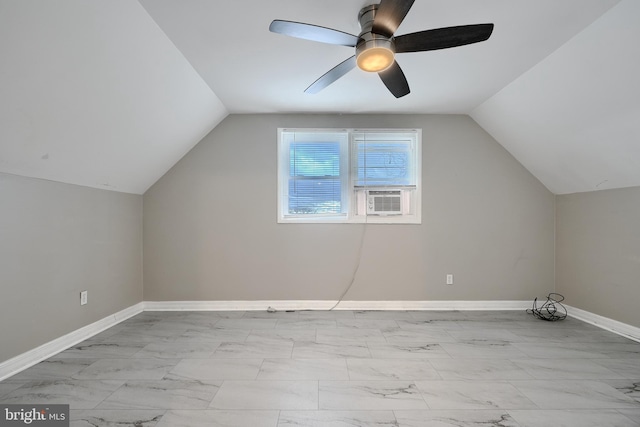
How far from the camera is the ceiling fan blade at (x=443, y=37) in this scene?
1.65 meters

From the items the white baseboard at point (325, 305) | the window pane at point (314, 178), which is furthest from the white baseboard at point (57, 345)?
the window pane at point (314, 178)

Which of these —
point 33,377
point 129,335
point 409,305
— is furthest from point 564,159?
point 33,377

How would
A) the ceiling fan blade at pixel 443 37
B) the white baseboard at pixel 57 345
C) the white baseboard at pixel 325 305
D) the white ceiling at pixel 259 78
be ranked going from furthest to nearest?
the white baseboard at pixel 325 305, the white baseboard at pixel 57 345, the white ceiling at pixel 259 78, the ceiling fan blade at pixel 443 37

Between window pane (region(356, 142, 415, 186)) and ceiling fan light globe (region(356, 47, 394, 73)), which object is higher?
ceiling fan light globe (region(356, 47, 394, 73))

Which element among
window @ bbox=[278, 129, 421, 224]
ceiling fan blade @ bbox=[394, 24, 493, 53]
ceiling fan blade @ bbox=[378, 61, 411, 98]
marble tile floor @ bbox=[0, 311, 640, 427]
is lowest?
marble tile floor @ bbox=[0, 311, 640, 427]

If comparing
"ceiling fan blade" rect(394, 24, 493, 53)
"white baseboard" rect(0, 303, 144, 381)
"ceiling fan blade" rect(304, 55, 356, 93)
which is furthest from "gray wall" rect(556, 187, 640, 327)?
"white baseboard" rect(0, 303, 144, 381)

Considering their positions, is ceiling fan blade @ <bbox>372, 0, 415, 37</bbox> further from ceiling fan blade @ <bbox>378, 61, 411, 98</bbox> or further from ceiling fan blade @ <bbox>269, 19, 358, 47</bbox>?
ceiling fan blade @ <bbox>378, 61, 411, 98</bbox>

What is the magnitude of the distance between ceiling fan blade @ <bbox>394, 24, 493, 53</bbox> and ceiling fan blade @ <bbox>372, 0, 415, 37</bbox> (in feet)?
0.32

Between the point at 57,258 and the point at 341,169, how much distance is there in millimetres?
2829

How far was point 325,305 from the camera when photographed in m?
3.62

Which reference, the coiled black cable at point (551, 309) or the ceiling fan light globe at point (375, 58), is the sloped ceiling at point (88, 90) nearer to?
the ceiling fan light globe at point (375, 58)

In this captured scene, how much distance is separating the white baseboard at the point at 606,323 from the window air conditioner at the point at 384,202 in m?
2.12

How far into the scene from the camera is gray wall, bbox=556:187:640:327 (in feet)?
9.12

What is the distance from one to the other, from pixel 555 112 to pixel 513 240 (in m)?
1.52
